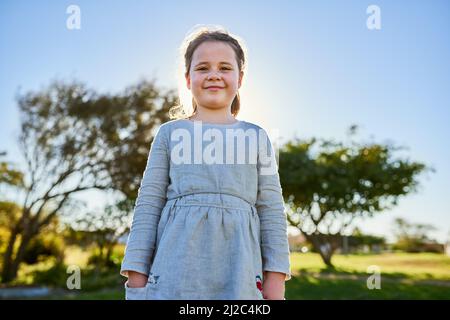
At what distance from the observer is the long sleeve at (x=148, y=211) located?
189 cm

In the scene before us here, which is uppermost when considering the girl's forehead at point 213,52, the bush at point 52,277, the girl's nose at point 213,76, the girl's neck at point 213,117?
the girl's forehead at point 213,52

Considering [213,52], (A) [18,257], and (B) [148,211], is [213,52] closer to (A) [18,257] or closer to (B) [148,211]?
(B) [148,211]

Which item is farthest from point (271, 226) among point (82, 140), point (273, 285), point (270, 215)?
point (82, 140)

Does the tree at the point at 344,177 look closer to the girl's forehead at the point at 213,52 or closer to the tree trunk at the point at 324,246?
the tree trunk at the point at 324,246

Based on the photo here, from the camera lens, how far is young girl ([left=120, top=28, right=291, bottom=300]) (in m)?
1.83

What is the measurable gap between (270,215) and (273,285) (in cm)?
29

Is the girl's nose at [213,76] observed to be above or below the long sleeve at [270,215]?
above

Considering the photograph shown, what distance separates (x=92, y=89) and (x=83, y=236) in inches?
218

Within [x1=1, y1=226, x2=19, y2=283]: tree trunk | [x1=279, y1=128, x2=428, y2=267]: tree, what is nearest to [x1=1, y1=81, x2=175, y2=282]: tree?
[x1=1, y1=226, x2=19, y2=283]: tree trunk

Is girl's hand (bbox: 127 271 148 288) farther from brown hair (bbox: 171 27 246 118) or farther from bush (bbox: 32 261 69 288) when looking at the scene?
bush (bbox: 32 261 69 288)

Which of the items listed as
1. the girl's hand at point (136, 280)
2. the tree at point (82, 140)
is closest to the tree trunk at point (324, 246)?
the tree at point (82, 140)

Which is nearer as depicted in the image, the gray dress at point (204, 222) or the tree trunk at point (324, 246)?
the gray dress at point (204, 222)

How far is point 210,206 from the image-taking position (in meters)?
1.91

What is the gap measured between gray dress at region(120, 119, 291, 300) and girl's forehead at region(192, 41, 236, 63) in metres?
0.30
